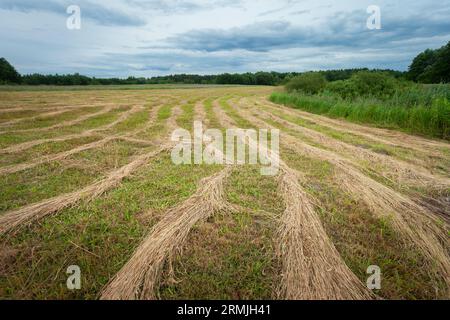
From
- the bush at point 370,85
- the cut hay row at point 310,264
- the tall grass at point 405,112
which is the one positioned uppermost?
the bush at point 370,85

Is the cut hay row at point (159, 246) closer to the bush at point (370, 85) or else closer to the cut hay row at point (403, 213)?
the cut hay row at point (403, 213)

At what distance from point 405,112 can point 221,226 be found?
9017 millimetres

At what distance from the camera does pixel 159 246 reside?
263 cm

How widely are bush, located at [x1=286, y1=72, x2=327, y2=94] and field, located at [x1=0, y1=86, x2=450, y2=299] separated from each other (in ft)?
68.8

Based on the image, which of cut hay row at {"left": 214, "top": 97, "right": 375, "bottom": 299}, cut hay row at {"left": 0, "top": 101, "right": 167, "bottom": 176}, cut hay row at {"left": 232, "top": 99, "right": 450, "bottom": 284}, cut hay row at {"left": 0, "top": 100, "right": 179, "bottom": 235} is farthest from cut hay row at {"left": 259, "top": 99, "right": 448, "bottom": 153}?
cut hay row at {"left": 0, "top": 100, "right": 179, "bottom": 235}

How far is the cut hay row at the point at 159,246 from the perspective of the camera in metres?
2.13

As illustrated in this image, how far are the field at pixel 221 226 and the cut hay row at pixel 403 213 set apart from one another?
0.02 meters

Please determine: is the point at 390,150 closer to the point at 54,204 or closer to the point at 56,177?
the point at 54,204

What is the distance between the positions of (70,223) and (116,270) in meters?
1.12

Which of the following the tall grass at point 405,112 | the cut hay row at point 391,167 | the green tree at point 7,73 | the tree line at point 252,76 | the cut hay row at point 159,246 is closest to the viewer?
the cut hay row at point 159,246

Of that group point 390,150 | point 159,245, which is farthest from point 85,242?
point 390,150

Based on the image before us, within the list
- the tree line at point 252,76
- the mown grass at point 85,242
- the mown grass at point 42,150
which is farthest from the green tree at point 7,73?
the mown grass at point 85,242

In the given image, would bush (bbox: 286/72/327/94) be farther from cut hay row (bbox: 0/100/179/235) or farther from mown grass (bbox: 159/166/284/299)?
mown grass (bbox: 159/166/284/299)

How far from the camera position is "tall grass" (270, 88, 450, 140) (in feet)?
25.2
